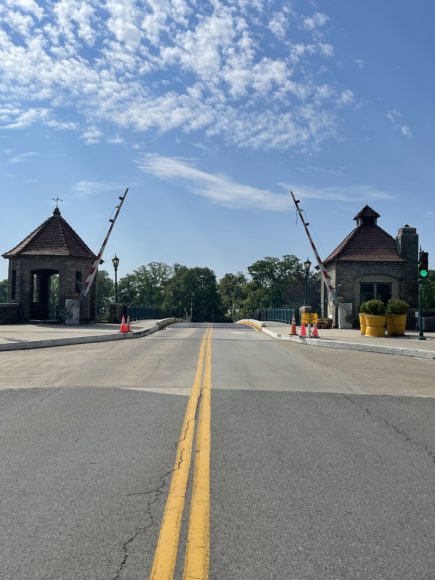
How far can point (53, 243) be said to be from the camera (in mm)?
35906

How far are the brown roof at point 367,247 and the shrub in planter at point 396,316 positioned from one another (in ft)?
31.7

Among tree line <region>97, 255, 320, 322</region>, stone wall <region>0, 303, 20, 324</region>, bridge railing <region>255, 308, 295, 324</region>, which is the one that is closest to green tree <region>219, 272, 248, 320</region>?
tree line <region>97, 255, 320, 322</region>

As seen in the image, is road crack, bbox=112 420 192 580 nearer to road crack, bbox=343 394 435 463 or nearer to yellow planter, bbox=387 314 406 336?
road crack, bbox=343 394 435 463

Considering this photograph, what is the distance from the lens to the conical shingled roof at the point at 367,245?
34594 mm

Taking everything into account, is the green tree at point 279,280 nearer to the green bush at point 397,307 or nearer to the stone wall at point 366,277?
the stone wall at point 366,277

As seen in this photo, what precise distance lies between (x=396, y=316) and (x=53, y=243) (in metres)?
22.3

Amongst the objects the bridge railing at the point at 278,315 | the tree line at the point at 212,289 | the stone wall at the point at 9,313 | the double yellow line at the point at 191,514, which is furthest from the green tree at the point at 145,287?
the double yellow line at the point at 191,514

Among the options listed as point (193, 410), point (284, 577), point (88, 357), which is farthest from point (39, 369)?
point (284, 577)

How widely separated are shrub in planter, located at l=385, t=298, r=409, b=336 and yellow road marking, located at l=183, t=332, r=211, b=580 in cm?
1979

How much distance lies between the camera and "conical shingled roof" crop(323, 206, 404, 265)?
34594 millimetres

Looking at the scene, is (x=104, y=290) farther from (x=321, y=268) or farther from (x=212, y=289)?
(x=321, y=268)

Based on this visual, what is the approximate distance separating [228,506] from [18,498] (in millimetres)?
1611

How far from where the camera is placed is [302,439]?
20.1 feet

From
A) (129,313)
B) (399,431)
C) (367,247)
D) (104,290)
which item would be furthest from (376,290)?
(104,290)
